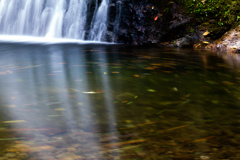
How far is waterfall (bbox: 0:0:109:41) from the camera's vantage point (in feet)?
37.2

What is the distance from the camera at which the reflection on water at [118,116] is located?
5.52 ft

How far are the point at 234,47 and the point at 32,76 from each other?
654 centimetres

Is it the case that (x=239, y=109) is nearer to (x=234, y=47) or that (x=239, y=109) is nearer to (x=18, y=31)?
(x=234, y=47)

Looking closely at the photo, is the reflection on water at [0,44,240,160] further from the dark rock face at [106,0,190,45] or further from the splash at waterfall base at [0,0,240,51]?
the dark rock face at [106,0,190,45]

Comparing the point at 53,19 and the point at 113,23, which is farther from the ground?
the point at 53,19

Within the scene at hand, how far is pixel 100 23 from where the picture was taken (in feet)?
36.8

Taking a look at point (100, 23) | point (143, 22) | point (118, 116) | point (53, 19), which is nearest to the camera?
point (118, 116)

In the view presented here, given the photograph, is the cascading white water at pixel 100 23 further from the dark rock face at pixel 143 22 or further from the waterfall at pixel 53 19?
the dark rock face at pixel 143 22

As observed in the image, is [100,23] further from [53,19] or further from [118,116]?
[118,116]

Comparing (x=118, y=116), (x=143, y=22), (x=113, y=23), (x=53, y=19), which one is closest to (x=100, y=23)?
(x=113, y=23)

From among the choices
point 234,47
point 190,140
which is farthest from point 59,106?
point 234,47

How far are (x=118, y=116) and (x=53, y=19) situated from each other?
11216 mm

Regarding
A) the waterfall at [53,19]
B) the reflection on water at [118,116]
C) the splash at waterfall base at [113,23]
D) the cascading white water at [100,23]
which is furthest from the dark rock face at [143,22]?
the reflection on water at [118,116]

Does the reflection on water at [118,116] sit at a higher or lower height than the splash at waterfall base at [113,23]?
lower
